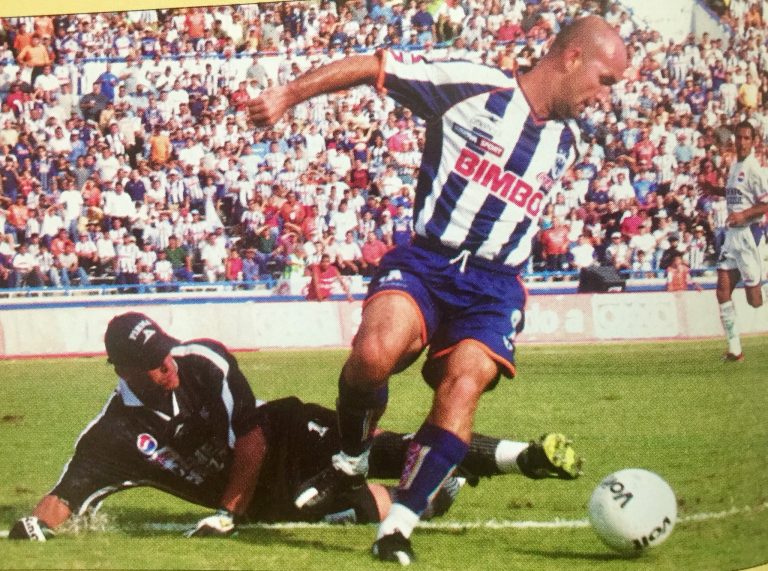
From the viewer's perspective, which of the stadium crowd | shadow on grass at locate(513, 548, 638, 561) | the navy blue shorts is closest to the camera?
the navy blue shorts

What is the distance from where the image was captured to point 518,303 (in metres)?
4.84

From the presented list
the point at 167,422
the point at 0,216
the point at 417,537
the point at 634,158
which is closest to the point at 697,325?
the point at 634,158

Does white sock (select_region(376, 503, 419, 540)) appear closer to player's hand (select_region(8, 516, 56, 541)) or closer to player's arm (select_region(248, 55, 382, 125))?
player's hand (select_region(8, 516, 56, 541))

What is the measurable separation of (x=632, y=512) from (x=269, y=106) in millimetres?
2366

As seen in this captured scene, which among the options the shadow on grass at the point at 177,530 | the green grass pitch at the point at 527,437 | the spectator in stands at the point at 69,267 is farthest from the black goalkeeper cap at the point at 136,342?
the shadow on grass at the point at 177,530

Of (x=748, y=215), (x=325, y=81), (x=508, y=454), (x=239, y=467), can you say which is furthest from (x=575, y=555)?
(x=325, y=81)

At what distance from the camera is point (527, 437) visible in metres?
5.17

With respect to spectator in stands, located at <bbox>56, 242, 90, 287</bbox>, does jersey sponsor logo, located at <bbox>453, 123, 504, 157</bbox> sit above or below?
above

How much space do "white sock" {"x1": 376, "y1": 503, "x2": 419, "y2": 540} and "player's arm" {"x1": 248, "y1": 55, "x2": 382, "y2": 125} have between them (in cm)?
183

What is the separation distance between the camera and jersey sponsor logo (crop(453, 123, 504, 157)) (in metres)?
4.95

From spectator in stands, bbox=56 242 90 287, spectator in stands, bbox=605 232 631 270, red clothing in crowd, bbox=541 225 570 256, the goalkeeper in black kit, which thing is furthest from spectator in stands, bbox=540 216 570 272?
spectator in stands, bbox=56 242 90 287

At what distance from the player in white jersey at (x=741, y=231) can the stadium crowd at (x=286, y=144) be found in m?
0.07

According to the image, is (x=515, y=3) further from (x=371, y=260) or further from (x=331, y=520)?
(x=331, y=520)

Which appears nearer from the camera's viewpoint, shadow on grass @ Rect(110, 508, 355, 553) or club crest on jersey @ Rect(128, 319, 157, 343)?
shadow on grass @ Rect(110, 508, 355, 553)
